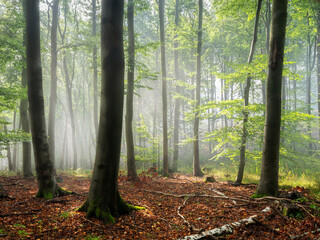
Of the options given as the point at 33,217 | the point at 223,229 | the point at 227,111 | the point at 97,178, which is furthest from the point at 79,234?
the point at 227,111

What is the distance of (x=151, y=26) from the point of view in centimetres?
2153

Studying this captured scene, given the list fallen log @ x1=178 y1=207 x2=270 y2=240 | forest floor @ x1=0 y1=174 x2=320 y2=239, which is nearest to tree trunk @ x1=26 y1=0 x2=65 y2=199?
forest floor @ x1=0 y1=174 x2=320 y2=239

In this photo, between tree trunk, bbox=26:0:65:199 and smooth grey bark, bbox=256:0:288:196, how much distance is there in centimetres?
668

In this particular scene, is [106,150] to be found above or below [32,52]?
below

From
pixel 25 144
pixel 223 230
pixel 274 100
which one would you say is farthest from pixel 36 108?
pixel 25 144

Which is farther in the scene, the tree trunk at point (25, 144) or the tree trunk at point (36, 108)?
the tree trunk at point (25, 144)

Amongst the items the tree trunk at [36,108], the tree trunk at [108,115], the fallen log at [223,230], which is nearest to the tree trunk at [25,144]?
the tree trunk at [36,108]

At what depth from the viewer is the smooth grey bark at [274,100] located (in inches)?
197

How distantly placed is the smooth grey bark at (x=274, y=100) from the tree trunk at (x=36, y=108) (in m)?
6.68

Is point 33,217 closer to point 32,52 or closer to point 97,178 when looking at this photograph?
point 97,178

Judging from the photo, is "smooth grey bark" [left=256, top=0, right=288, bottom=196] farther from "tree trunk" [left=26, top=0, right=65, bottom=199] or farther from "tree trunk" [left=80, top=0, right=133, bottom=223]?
"tree trunk" [left=26, top=0, right=65, bottom=199]

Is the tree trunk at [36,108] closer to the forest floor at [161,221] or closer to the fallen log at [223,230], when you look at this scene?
the forest floor at [161,221]

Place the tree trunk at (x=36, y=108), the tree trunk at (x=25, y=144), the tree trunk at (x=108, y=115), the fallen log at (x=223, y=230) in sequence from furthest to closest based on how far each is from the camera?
the tree trunk at (x=25, y=144)
the tree trunk at (x=36, y=108)
the tree trunk at (x=108, y=115)
the fallen log at (x=223, y=230)

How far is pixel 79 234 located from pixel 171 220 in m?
2.04
